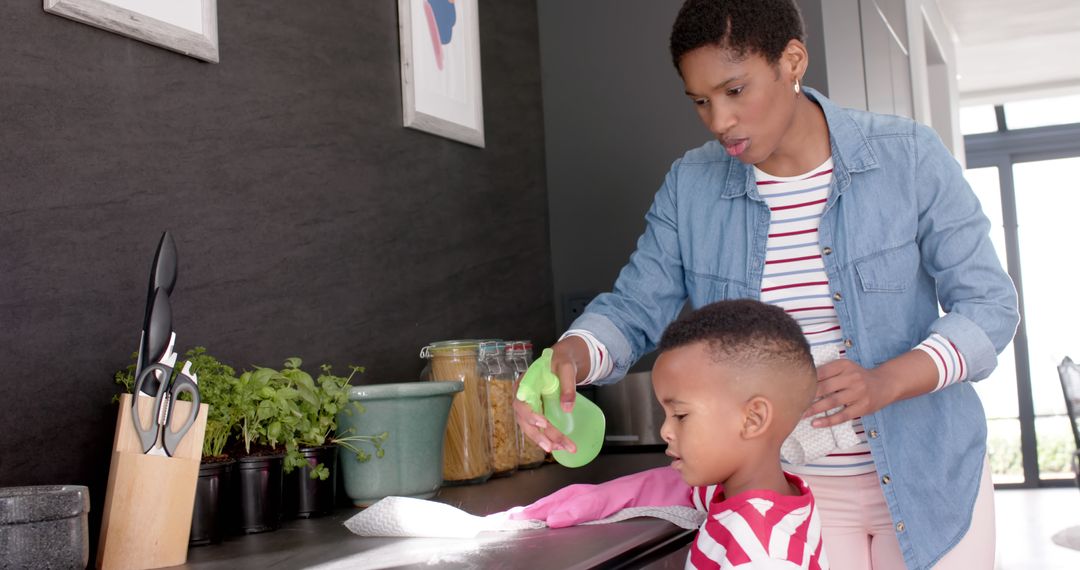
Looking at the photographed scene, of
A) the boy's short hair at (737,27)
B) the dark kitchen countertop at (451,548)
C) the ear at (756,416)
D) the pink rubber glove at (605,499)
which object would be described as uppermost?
the boy's short hair at (737,27)

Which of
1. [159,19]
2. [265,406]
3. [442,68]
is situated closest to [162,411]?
[265,406]

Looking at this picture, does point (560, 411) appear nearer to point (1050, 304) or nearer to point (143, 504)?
point (143, 504)

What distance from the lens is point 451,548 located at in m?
1.31

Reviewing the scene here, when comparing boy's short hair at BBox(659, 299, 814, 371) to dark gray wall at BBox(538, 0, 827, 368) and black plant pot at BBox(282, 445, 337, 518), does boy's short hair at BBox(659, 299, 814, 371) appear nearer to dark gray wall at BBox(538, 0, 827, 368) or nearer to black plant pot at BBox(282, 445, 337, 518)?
black plant pot at BBox(282, 445, 337, 518)

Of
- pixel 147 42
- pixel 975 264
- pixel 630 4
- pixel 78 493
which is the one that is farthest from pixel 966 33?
pixel 78 493

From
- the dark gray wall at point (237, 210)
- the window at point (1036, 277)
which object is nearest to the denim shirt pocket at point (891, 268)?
the dark gray wall at point (237, 210)

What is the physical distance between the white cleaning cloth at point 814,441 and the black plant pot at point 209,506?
0.77 metres

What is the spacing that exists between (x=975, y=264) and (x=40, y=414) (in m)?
1.28

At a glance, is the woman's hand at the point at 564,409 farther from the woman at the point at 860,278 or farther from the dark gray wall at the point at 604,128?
the dark gray wall at the point at 604,128

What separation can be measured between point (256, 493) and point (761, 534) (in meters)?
0.71

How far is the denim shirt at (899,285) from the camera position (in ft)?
4.66

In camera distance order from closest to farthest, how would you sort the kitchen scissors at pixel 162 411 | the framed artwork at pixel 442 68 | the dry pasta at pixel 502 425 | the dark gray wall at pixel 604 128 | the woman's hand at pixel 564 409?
the kitchen scissors at pixel 162 411 < the woman's hand at pixel 564 409 < the dry pasta at pixel 502 425 < the framed artwork at pixel 442 68 < the dark gray wall at pixel 604 128

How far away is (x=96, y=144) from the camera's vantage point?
4.77 ft

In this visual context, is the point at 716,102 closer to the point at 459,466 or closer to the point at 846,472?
the point at 846,472
